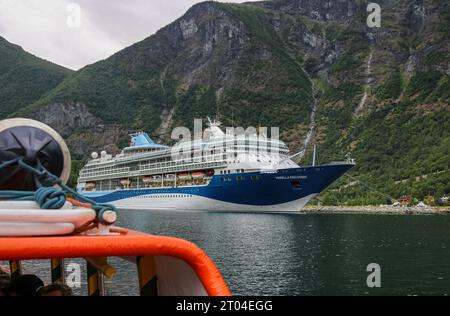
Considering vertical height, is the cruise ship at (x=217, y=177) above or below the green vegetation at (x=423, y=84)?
below

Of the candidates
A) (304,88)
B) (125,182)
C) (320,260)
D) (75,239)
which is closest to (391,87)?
(304,88)

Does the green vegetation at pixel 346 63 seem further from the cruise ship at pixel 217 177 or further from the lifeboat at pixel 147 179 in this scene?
the lifeboat at pixel 147 179

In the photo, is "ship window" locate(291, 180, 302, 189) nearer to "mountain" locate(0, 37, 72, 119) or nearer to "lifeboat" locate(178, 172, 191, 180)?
"lifeboat" locate(178, 172, 191, 180)

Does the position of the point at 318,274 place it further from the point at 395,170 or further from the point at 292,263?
the point at 395,170

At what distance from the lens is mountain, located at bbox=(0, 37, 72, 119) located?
6368 inches

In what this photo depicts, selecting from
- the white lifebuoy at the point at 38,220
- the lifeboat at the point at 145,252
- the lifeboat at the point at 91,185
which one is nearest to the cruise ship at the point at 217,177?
the lifeboat at the point at 91,185

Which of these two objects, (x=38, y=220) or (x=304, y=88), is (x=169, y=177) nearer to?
(x=38, y=220)

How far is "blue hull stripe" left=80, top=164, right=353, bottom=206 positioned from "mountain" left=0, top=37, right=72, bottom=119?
5080 inches

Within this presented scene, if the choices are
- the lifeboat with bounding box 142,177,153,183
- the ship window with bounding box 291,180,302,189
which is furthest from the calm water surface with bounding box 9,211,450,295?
the lifeboat with bounding box 142,177,153,183

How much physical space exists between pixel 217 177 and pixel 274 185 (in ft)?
21.9

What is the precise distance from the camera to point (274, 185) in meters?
42.8

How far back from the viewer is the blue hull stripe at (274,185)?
4156cm

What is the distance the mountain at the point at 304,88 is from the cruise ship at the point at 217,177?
75.5 ft

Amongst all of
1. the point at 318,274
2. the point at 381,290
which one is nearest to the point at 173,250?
the point at 381,290
